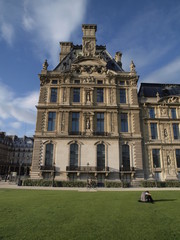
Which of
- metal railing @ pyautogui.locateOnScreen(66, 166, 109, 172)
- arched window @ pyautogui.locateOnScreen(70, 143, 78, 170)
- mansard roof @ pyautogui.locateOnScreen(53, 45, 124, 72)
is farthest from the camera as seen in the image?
mansard roof @ pyautogui.locateOnScreen(53, 45, 124, 72)

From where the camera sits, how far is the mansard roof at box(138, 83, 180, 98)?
41.3 m

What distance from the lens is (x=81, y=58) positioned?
3897cm

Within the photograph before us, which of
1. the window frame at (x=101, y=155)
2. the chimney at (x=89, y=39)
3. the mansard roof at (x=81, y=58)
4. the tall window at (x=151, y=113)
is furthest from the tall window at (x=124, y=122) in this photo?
the chimney at (x=89, y=39)

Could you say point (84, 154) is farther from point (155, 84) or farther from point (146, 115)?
point (155, 84)

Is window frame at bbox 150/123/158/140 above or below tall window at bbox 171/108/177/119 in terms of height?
below

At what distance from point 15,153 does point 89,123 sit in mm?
68327

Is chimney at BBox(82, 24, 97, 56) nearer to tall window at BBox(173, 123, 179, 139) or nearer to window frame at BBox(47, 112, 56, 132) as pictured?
window frame at BBox(47, 112, 56, 132)

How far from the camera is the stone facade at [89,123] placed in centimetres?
3188

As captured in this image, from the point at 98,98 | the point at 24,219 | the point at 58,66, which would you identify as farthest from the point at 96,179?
the point at 58,66

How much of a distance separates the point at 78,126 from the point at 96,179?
10623mm

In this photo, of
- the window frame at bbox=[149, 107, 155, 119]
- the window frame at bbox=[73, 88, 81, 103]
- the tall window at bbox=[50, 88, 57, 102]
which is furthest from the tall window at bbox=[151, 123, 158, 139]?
the tall window at bbox=[50, 88, 57, 102]

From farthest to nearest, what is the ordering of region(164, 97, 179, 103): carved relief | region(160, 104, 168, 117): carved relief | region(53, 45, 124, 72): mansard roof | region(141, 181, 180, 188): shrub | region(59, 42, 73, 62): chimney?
region(59, 42, 73, 62): chimney
region(53, 45, 124, 72): mansard roof
region(164, 97, 179, 103): carved relief
region(160, 104, 168, 117): carved relief
region(141, 181, 180, 188): shrub

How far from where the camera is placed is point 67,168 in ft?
103

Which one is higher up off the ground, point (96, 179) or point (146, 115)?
point (146, 115)
